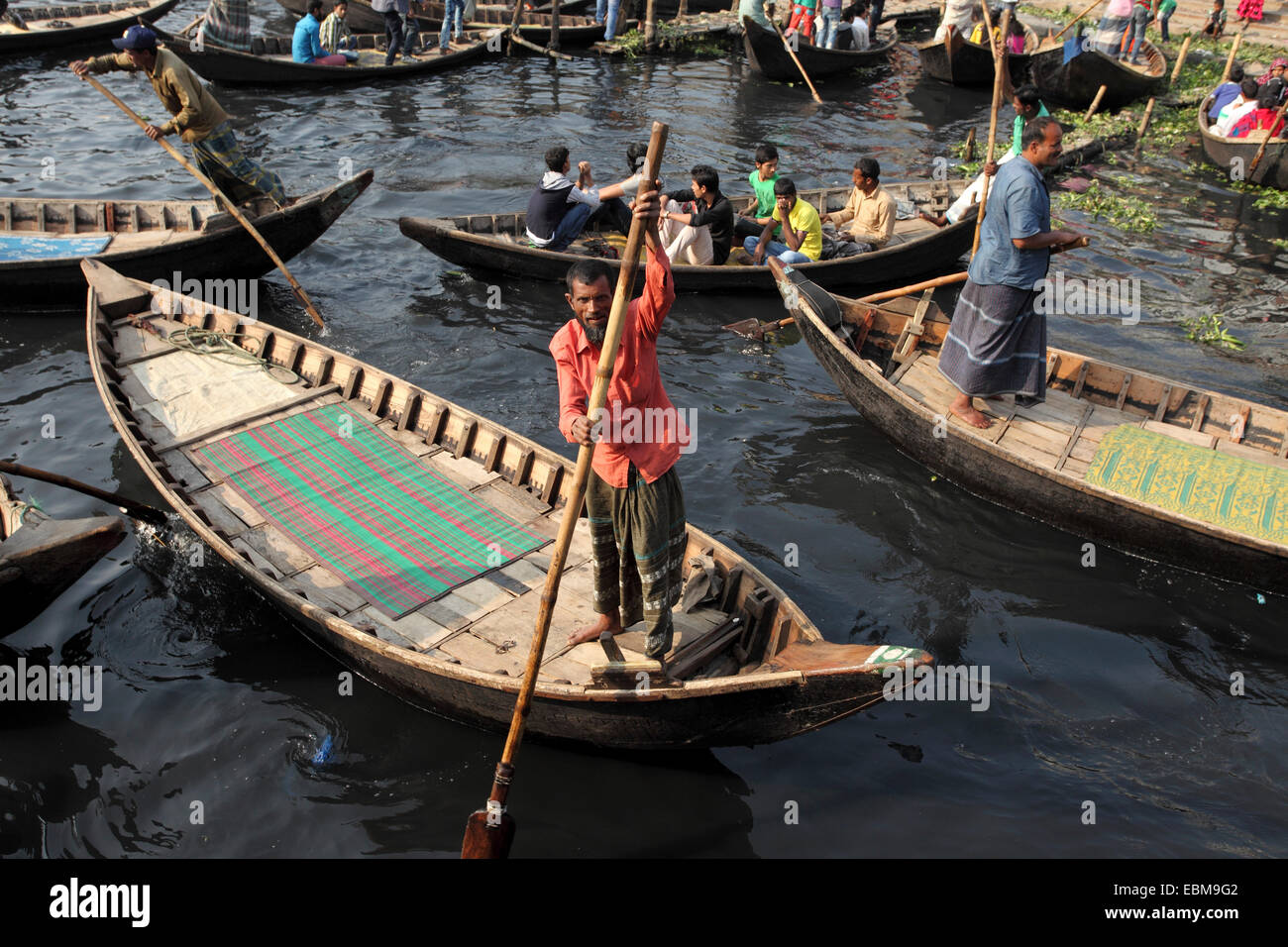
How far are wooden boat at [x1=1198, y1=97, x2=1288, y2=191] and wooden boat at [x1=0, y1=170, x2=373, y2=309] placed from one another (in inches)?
463

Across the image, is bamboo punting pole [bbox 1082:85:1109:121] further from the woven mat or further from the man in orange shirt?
the man in orange shirt

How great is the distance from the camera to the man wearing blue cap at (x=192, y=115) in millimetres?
8227

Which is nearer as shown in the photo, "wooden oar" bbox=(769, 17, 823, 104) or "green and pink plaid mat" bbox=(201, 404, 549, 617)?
"green and pink plaid mat" bbox=(201, 404, 549, 617)

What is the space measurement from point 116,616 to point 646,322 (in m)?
4.21

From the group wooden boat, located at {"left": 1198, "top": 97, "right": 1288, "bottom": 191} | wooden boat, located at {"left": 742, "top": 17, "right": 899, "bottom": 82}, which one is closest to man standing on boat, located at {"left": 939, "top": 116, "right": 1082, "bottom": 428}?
wooden boat, located at {"left": 1198, "top": 97, "right": 1288, "bottom": 191}

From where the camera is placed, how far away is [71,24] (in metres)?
16.8

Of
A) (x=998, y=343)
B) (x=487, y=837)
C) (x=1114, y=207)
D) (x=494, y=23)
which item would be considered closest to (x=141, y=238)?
(x=487, y=837)

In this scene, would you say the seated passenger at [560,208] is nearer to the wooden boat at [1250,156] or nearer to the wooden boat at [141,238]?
the wooden boat at [141,238]

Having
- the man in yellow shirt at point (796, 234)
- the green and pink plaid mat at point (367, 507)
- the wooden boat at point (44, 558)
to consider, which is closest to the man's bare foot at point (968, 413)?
the man in yellow shirt at point (796, 234)

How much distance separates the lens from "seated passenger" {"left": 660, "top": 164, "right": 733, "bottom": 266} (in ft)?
30.3

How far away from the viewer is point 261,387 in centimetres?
714
